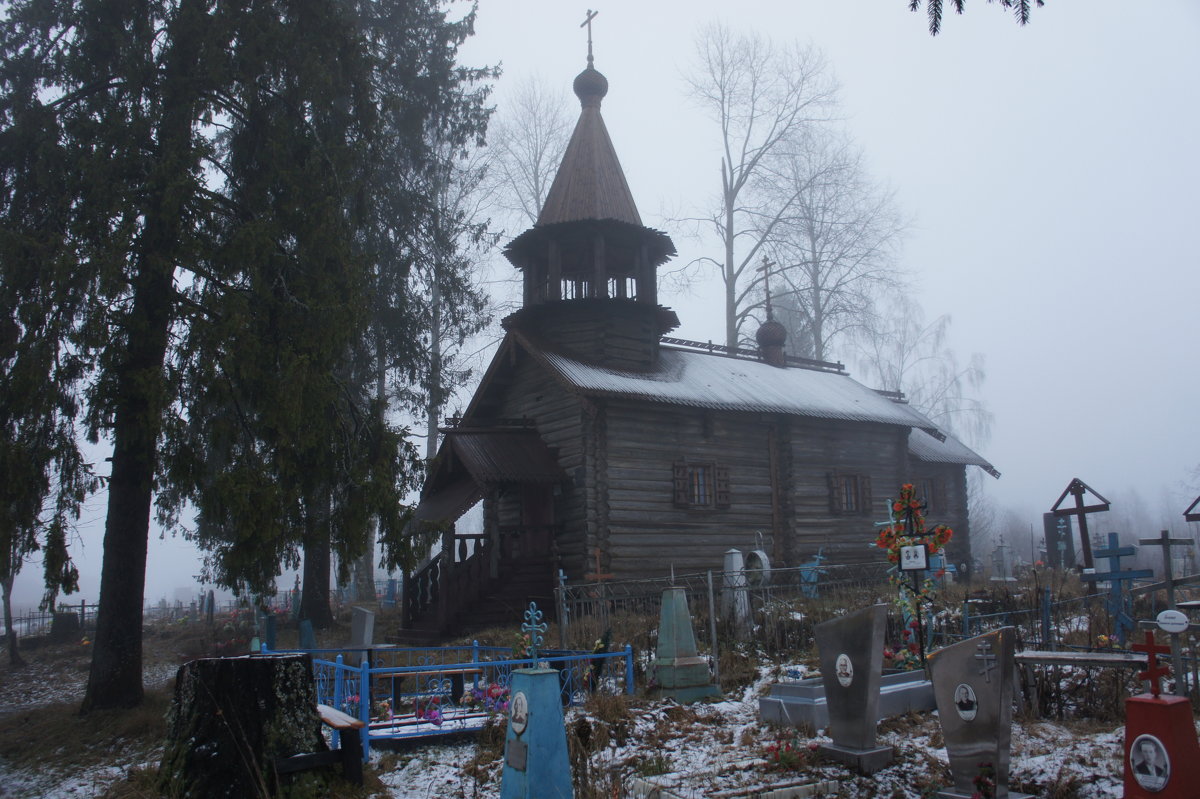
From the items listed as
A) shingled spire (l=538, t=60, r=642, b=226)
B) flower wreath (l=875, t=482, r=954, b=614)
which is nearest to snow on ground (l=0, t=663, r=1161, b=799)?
flower wreath (l=875, t=482, r=954, b=614)

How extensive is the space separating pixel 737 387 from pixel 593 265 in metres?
4.60

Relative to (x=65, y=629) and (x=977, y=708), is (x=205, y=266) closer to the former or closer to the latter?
(x=977, y=708)

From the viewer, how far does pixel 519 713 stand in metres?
5.70

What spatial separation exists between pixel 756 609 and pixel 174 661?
1199 centimetres

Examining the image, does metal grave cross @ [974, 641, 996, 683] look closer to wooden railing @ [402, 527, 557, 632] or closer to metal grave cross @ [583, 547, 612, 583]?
metal grave cross @ [583, 547, 612, 583]

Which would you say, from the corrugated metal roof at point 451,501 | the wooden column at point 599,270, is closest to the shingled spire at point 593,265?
the wooden column at point 599,270

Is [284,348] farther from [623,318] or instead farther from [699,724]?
[623,318]

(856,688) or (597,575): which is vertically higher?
(597,575)

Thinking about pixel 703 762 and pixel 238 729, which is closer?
pixel 238 729

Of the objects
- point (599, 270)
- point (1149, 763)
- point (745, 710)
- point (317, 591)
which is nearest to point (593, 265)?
point (599, 270)

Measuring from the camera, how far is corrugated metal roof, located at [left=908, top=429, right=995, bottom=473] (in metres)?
26.1

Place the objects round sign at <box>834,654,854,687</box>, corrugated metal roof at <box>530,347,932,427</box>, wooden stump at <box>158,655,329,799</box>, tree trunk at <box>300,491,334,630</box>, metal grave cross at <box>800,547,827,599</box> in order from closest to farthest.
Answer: wooden stump at <box>158,655,329,799</box>, round sign at <box>834,654,854,687</box>, metal grave cross at <box>800,547,827,599</box>, corrugated metal roof at <box>530,347,932,427</box>, tree trunk at <box>300,491,334,630</box>

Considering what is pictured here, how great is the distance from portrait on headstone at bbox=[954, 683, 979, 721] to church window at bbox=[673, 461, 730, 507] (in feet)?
42.7

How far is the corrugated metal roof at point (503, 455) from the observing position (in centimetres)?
1716
